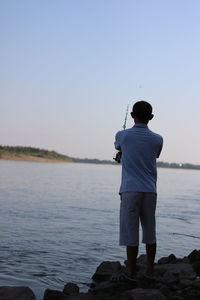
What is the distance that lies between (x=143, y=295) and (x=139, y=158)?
59.1 inches

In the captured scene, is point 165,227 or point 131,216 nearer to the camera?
point 131,216

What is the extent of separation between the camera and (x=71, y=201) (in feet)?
80.7

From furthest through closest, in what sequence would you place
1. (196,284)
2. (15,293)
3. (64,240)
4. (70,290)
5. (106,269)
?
(64,240)
(106,269)
(70,290)
(196,284)
(15,293)

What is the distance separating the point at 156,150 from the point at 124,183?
54 centimetres

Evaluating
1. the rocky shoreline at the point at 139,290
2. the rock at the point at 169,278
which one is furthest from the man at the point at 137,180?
the rock at the point at 169,278

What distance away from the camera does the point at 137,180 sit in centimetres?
539

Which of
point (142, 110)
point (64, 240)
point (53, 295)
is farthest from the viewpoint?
point (64, 240)

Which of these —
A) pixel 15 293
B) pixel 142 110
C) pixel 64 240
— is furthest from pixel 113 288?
pixel 64 240

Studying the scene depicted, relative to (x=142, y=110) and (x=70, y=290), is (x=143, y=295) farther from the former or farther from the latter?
(x=142, y=110)

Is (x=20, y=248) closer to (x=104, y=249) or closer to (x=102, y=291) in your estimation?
(x=104, y=249)

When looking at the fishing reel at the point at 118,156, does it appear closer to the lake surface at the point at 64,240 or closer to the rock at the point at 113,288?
the rock at the point at 113,288

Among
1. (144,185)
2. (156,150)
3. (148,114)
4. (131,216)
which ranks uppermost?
(148,114)

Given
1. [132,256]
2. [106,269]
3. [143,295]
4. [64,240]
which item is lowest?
[64,240]

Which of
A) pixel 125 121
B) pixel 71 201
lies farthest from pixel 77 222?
pixel 125 121
